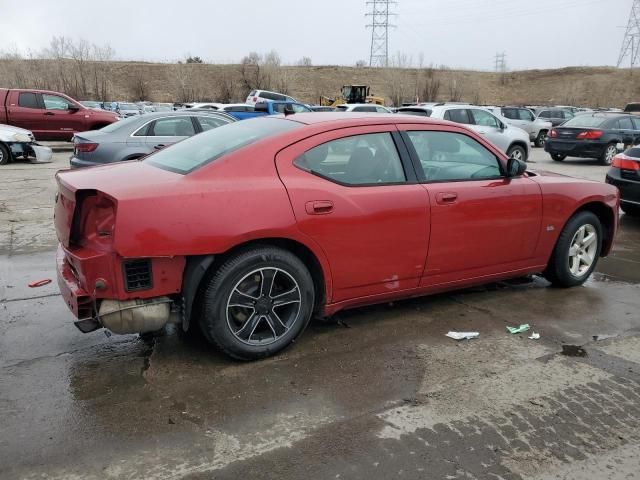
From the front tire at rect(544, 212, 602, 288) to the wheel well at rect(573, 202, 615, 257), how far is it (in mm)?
83

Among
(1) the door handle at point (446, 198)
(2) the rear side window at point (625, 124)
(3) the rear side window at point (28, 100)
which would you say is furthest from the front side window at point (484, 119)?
(3) the rear side window at point (28, 100)

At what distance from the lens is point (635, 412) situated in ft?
10.2

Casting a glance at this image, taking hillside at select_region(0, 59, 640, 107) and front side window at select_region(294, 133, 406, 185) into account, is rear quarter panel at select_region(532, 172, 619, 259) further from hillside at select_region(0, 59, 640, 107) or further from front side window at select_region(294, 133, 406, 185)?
hillside at select_region(0, 59, 640, 107)

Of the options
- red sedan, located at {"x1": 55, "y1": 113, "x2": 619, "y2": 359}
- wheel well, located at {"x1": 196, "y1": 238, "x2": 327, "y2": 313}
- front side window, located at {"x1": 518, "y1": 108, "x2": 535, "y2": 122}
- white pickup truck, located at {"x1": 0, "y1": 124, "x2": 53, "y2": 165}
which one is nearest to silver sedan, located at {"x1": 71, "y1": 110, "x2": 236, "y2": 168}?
white pickup truck, located at {"x1": 0, "y1": 124, "x2": 53, "y2": 165}

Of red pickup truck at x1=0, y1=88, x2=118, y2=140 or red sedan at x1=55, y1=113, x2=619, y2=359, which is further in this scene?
red pickup truck at x1=0, y1=88, x2=118, y2=140

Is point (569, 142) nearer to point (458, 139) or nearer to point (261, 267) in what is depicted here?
point (458, 139)

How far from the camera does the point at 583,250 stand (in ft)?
17.1

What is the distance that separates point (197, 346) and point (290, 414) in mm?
1085

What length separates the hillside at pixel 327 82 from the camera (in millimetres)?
63750

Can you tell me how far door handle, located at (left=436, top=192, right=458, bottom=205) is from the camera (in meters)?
4.07

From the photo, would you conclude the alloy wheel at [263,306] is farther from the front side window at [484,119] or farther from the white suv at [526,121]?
the white suv at [526,121]

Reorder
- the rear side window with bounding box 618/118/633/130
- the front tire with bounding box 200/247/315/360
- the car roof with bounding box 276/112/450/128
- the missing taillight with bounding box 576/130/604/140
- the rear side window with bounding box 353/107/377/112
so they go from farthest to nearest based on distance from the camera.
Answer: the rear side window with bounding box 353/107/377/112
the rear side window with bounding box 618/118/633/130
the missing taillight with bounding box 576/130/604/140
the car roof with bounding box 276/112/450/128
the front tire with bounding box 200/247/315/360

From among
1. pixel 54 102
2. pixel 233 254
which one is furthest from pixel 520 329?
pixel 54 102

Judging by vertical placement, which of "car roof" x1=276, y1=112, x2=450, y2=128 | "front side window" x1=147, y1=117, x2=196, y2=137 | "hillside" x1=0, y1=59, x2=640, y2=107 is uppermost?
"hillside" x1=0, y1=59, x2=640, y2=107
